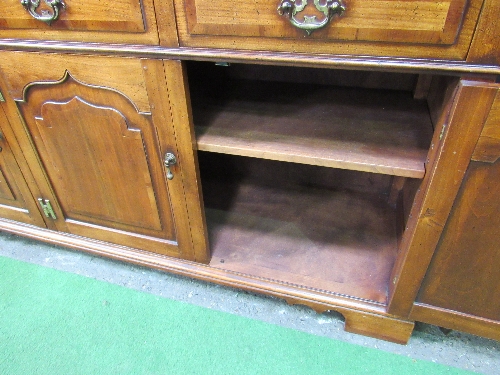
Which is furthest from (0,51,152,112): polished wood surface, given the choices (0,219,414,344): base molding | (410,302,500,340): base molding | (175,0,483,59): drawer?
(410,302,500,340): base molding

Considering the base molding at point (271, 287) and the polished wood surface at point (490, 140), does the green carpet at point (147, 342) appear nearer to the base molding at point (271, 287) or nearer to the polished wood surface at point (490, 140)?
the base molding at point (271, 287)

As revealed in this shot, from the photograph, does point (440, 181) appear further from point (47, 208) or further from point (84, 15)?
point (47, 208)

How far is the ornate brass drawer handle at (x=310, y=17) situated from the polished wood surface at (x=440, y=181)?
20 centimetres

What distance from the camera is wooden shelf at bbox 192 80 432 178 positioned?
639 mm

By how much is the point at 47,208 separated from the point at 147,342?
0.44 m

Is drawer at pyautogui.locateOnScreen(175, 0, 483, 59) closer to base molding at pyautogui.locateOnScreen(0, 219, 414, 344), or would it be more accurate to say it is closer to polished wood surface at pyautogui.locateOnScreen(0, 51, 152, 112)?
polished wood surface at pyautogui.locateOnScreen(0, 51, 152, 112)

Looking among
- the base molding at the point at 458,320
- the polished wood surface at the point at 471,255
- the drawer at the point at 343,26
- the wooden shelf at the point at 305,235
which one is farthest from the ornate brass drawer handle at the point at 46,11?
the base molding at the point at 458,320

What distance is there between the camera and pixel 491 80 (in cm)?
48

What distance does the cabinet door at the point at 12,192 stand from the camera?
2.82ft

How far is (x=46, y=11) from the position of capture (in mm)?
599

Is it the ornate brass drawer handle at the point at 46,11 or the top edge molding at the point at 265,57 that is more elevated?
the ornate brass drawer handle at the point at 46,11

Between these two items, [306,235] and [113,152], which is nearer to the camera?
[113,152]

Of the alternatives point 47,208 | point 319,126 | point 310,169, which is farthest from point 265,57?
point 47,208

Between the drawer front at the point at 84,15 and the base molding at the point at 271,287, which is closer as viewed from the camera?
the drawer front at the point at 84,15
